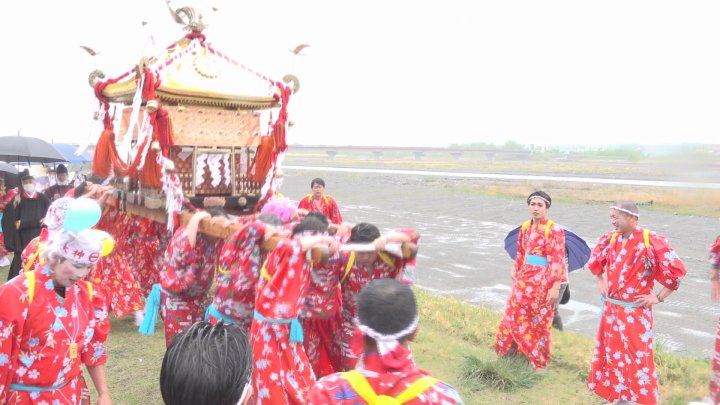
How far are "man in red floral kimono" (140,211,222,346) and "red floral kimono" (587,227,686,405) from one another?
11.7ft

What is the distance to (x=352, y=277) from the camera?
3744mm

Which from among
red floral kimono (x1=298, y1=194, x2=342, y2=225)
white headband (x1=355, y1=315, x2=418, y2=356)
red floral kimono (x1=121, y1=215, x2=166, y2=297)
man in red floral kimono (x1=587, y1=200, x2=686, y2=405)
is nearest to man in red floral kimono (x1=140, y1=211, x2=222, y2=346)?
white headband (x1=355, y1=315, x2=418, y2=356)

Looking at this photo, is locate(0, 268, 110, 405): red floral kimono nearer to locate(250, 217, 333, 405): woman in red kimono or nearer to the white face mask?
locate(250, 217, 333, 405): woman in red kimono

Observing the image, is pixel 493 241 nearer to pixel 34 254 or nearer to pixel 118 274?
pixel 118 274

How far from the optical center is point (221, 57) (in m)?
5.25

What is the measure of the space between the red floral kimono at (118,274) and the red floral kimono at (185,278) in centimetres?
245

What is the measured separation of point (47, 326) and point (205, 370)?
1.21 m

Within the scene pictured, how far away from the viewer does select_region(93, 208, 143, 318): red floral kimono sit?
6.41m

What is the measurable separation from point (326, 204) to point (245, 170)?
3.51 m

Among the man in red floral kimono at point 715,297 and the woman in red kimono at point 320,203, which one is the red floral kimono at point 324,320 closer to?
the man in red floral kimono at point 715,297

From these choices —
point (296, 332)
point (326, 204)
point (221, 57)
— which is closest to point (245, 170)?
point (221, 57)

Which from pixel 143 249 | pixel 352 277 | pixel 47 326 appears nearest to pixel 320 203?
pixel 143 249

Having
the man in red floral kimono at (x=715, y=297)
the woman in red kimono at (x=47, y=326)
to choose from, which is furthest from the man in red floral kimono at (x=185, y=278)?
the man in red floral kimono at (x=715, y=297)

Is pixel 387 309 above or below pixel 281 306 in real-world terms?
above
